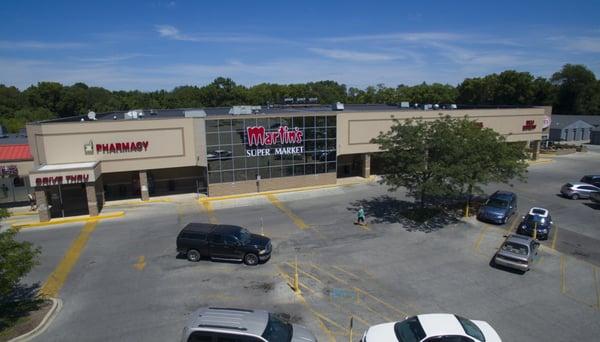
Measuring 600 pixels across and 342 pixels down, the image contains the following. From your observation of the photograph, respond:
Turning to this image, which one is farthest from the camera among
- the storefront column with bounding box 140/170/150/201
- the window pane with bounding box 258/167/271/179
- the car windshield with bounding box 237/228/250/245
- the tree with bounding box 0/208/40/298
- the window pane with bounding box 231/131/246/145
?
the window pane with bounding box 258/167/271/179

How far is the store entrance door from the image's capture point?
98.8 ft

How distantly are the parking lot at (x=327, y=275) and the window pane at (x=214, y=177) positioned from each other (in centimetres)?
424

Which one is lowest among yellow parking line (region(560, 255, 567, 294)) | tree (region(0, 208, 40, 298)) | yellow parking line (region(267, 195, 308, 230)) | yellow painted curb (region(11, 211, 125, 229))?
yellow parking line (region(560, 255, 567, 294))

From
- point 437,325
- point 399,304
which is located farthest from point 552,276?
point 437,325

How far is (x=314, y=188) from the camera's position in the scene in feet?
125

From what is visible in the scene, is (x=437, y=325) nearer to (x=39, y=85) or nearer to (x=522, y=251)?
(x=522, y=251)

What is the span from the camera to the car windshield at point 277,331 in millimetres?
11570

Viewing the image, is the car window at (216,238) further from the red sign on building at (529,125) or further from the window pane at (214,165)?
the red sign on building at (529,125)

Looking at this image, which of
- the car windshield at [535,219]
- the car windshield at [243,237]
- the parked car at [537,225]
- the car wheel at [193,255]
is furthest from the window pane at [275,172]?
the car windshield at [535,219]

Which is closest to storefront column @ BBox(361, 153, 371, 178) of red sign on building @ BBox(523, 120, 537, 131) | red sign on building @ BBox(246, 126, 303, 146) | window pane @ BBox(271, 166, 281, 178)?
red sign on building @ BBox(246, 126, 303, 146)

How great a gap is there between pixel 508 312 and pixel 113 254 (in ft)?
67.4

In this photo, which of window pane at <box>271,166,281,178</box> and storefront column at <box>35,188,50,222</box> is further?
window pane at <box>271,166,281,178</box>

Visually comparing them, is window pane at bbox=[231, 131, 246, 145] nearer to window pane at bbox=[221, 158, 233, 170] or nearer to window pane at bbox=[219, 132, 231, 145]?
window pane at bbox=[219, 132, 231, 145]

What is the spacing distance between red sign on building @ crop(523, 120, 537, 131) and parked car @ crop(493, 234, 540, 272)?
35.0 meters
